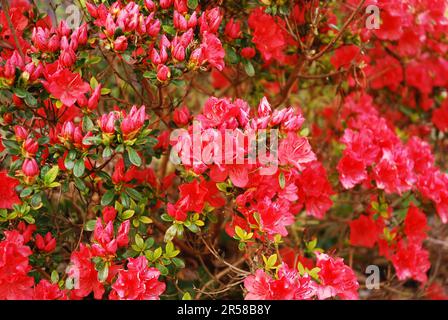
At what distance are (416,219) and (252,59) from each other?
0.91 metres

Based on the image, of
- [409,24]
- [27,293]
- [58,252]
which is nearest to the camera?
[27,293]

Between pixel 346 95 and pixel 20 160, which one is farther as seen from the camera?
pixel 346 95

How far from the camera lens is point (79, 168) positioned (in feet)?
4.96

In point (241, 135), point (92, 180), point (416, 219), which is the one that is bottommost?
point (416, 219)

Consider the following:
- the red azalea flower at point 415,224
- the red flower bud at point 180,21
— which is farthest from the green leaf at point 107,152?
the red azalea flower at point 415,224

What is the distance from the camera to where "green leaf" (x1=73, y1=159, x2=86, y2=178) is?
1.50 metres

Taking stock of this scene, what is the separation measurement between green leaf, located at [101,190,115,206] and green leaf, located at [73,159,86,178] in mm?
156

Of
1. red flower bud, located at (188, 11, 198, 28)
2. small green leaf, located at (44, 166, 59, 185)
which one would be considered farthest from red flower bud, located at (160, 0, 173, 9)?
small green leaf, located at (44, 166, 59, 185)

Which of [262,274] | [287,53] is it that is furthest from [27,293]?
[287,53]

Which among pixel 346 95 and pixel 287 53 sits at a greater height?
pixel 287 53

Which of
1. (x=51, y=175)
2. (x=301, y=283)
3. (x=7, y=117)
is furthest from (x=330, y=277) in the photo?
(x=7, y=117)

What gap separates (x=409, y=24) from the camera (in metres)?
2.19

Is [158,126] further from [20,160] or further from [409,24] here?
[409,24]

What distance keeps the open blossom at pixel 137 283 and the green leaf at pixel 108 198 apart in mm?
200
